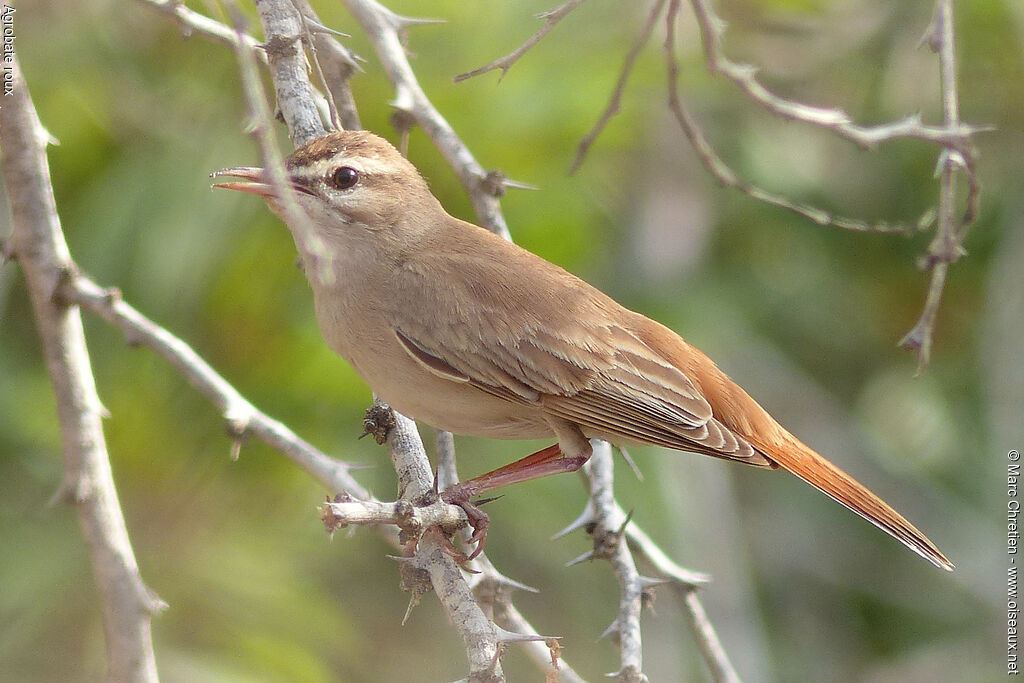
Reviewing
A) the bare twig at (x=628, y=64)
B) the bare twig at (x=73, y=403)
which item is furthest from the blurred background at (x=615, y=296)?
the bare twig at (x=628, y=64)

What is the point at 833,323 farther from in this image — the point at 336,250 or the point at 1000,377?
the point at 336,250

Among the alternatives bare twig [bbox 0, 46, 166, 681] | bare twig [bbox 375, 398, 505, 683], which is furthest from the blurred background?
bare twig [bbox 375, 398, 505, 683]

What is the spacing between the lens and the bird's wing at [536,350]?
13.0ft

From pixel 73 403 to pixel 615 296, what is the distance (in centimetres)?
399

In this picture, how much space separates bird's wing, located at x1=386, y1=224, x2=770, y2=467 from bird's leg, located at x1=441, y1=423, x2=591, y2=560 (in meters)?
0.08

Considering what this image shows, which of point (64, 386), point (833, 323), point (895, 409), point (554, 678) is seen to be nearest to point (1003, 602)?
point (895, 409)

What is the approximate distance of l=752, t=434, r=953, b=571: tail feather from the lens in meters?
4.12

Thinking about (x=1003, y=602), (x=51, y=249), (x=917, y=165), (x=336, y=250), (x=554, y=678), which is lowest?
(x=554, y=678)

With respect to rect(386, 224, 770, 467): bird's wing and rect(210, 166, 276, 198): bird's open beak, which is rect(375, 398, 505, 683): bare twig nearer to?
rect(386, 224, 770, 467): bird's wing

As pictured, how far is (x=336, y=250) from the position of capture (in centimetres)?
413

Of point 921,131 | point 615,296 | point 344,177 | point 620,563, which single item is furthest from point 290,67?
point 615,296

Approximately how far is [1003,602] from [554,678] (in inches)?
179

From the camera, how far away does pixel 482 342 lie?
400 cm

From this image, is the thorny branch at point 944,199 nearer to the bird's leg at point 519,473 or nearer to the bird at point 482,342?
the bird at point 482,342
